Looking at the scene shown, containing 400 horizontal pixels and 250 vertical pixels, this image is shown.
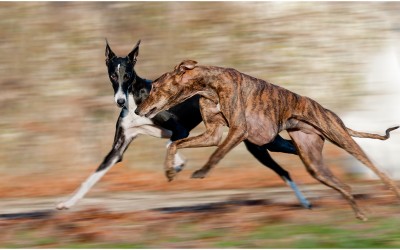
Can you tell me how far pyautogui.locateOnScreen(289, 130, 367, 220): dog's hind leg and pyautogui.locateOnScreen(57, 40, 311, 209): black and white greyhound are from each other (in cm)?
56

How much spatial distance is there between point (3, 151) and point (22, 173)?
0.67 metres

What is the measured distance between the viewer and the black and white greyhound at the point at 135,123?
1044cm

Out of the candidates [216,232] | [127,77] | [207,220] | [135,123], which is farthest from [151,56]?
[216,232]

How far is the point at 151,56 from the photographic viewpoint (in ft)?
58.5

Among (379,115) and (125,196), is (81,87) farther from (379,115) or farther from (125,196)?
(379,115)

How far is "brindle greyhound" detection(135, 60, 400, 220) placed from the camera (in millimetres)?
9164

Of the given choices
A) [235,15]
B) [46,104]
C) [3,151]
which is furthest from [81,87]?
[235,15]

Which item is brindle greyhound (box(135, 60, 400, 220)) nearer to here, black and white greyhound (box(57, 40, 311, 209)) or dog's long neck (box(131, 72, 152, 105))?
black and white greyhound (box(57, 40, 311, 209))

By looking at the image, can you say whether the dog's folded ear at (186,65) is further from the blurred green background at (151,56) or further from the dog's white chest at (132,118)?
the blurred green background at (151,56)

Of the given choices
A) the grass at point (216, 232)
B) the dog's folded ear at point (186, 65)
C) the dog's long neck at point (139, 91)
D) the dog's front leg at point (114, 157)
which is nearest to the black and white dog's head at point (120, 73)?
the dog's long neck at point (139, 91)

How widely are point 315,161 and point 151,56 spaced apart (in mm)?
8273

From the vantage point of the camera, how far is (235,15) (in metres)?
18.2

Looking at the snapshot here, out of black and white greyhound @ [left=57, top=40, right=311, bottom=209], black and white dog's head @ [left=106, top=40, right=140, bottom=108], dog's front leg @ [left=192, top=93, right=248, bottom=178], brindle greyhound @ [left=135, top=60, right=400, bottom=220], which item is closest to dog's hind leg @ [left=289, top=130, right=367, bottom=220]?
brindle greyhound @ [left=135, top=60, right=400, bottom=220]

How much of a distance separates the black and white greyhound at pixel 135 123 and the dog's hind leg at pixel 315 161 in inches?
22.0
